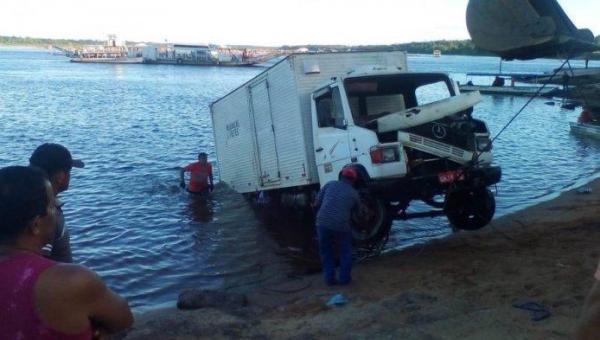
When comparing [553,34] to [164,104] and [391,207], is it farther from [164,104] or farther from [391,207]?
[164,104]

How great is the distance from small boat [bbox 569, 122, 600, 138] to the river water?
0.34 metres

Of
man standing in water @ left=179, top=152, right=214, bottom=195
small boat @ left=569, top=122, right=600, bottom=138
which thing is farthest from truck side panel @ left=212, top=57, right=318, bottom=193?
small boat @ left=569, top=122, right=600, bottom=138

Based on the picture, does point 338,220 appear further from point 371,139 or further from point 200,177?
point 200,177

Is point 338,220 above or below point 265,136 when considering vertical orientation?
below

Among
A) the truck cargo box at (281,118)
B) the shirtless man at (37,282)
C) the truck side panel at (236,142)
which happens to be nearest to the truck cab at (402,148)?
the truck cargo box at (281,118)

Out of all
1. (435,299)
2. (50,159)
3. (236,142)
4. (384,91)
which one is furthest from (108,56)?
(50,159)

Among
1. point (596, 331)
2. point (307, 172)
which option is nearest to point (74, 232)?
point (307, 172)

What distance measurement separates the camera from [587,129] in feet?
80.0

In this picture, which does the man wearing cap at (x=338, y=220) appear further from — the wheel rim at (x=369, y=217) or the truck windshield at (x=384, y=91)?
the truck windshield at (x=384, y=91)

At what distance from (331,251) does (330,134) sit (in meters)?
2.16

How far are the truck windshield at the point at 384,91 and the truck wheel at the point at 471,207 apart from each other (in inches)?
72.5

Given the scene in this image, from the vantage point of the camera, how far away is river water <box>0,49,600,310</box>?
9.44 metres

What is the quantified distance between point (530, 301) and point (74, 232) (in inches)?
352

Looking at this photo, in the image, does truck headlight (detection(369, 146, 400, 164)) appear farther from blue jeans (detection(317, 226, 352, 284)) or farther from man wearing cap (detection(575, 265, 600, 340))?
man wearing cap (detection(575, 265, 600, 340))
